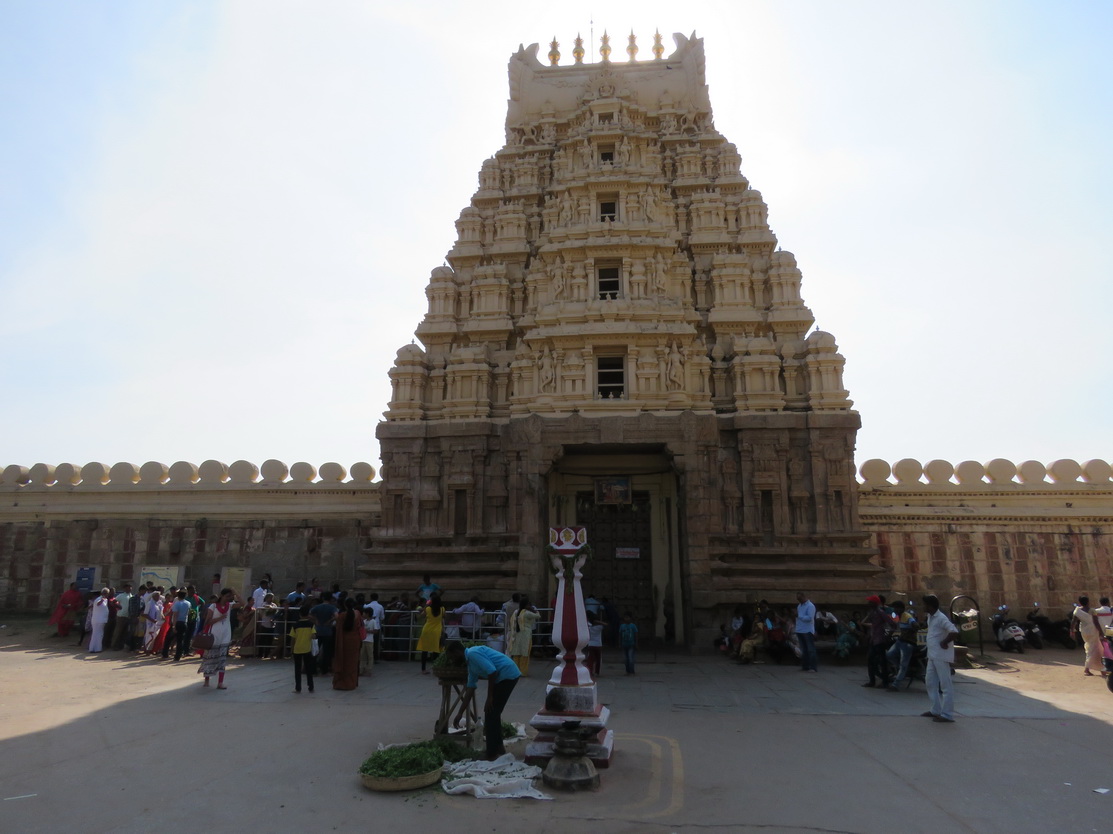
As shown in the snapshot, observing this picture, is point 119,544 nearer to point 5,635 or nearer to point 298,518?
point 5,635

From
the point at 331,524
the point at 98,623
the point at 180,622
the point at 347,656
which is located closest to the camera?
the point at 347,656

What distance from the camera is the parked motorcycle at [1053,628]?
17.3 metres

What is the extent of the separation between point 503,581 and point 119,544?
12464 mm

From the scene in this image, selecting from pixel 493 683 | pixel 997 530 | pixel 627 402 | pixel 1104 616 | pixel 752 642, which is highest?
pixel 627 402

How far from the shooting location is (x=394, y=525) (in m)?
18.6

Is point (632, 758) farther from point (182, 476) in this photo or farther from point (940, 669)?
point (182, 476)

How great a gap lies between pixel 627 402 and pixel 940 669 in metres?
10.5

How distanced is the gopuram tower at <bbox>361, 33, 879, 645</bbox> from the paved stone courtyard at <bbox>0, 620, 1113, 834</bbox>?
4.87 meters

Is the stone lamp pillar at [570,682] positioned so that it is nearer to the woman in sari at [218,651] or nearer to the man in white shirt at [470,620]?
the man in white shirt at [470,620]

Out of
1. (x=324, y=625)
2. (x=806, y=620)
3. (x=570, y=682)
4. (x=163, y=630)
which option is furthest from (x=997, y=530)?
(x=163, y=630)

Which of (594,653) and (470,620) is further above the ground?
(470,620)

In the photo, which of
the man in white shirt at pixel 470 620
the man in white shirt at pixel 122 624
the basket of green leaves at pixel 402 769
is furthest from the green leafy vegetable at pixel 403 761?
the man in white shirt at pixel 122 624

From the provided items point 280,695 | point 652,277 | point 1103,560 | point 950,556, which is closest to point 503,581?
point 280,695

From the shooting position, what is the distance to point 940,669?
30.8 feet
